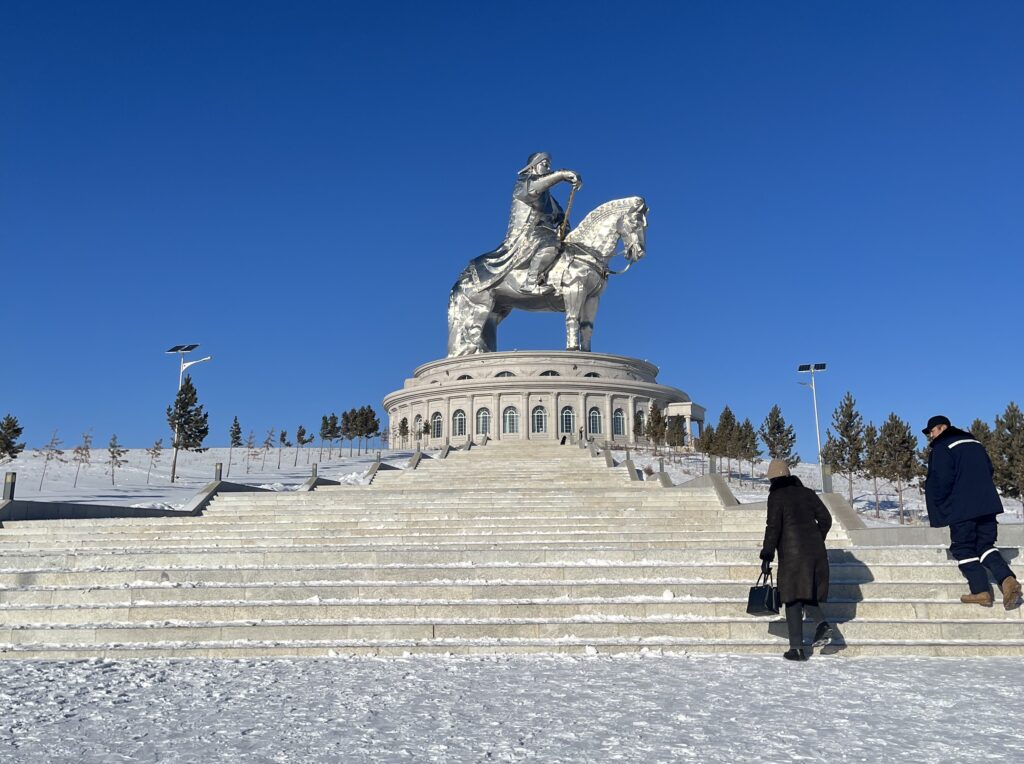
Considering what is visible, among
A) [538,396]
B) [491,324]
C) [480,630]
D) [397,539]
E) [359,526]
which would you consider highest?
[491,324]

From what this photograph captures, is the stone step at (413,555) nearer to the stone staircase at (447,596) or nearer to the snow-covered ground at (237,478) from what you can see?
the stone staircase at (447,596)

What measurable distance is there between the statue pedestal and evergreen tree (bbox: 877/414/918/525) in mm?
19638

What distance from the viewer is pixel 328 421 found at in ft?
153

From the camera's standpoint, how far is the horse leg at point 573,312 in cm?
4631

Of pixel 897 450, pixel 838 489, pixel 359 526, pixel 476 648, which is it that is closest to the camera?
pixel 476 648

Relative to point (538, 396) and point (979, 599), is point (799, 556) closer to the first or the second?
point (979, 599)

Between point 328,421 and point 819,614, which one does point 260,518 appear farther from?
point 328,421

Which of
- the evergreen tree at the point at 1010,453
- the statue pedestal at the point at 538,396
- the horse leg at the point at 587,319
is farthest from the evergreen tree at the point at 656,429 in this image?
the evergreen tree at the point at 1010,453

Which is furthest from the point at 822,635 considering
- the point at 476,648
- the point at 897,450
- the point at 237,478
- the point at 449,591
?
the point at 897,450

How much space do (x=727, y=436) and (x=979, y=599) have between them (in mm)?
30620

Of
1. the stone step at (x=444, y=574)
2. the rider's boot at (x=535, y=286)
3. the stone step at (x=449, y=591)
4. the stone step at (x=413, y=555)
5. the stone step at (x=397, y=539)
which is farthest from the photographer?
the rider's boot at (x=535, y=286)

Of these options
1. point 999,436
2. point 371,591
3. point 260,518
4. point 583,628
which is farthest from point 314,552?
point 999,436

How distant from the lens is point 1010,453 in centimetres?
2600

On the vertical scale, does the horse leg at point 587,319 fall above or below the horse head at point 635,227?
below
